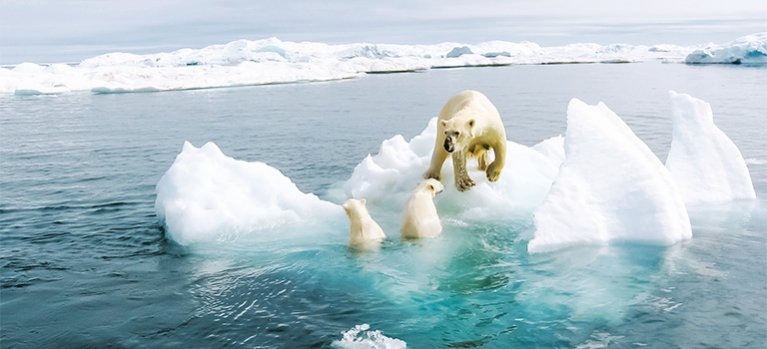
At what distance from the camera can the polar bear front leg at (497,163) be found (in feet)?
35.2

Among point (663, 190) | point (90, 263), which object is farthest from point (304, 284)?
point (663, 190)

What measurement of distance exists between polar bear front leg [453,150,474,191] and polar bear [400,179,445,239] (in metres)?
1.11

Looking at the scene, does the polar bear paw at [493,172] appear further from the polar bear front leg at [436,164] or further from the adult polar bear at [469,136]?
the polar bear front leg at [436,164]

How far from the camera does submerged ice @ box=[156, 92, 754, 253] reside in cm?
888

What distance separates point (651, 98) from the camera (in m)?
36.0

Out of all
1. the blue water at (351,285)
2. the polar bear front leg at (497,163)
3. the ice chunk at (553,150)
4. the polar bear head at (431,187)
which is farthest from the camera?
the ice chunk at (553,150)

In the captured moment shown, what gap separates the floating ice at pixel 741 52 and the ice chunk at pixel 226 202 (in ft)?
248

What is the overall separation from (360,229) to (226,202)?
2.79 metres

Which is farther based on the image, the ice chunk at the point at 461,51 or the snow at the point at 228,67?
the ice chunk at the point at 461,51

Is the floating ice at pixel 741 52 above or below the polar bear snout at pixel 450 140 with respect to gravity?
above

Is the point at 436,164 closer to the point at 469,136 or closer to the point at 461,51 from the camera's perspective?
the point at 469,136

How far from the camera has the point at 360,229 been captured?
29.4 ft

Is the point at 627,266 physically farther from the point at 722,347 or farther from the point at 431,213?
the point at 431,213

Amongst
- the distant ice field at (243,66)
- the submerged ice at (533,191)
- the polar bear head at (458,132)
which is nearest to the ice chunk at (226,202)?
the submerged ice at (533,191)
